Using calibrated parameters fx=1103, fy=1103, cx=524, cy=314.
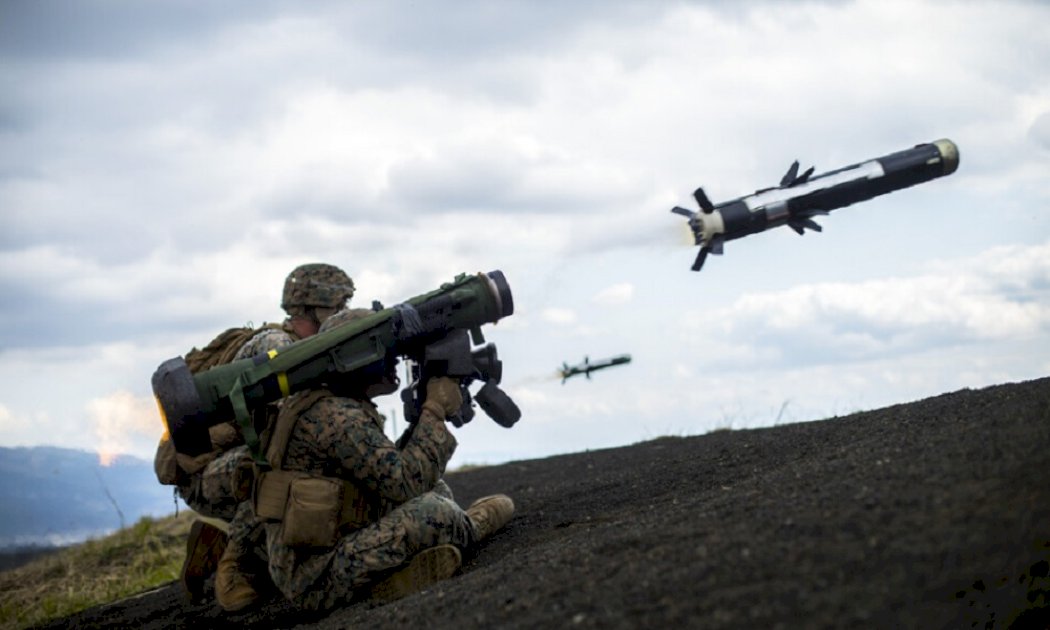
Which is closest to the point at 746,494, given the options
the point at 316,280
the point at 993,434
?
the point at 993,434

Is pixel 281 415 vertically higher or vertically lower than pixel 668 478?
higher

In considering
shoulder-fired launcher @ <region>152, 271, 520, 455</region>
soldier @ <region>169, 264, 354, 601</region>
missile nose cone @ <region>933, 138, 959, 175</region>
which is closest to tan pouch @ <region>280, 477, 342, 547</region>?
shoulder-fired launcher @ <region>152, 271, 520, 455</region>

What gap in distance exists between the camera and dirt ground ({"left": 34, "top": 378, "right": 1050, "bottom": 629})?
4617 mm

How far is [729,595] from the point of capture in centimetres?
474

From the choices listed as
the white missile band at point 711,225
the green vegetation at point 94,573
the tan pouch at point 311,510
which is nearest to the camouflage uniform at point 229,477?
the tan pouch at point 311,510

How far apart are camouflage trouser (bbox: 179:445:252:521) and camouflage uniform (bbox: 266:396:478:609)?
869 millimetres

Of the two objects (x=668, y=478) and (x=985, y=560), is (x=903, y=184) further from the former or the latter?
(x=985, y=560)

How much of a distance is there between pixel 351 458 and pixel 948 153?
654 centimetres

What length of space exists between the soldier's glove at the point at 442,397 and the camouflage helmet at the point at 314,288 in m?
1.55

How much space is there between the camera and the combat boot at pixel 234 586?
8859mm

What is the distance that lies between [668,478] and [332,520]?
377 cm

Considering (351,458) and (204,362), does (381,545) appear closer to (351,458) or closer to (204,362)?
(351,458)

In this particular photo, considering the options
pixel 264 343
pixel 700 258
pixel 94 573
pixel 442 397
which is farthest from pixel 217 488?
pixel 94 573

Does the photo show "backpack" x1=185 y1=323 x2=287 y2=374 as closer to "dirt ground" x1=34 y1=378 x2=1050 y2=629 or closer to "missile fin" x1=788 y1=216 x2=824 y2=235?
"dirt ground" x1=34 y1=378 x2=1050 y2=629
